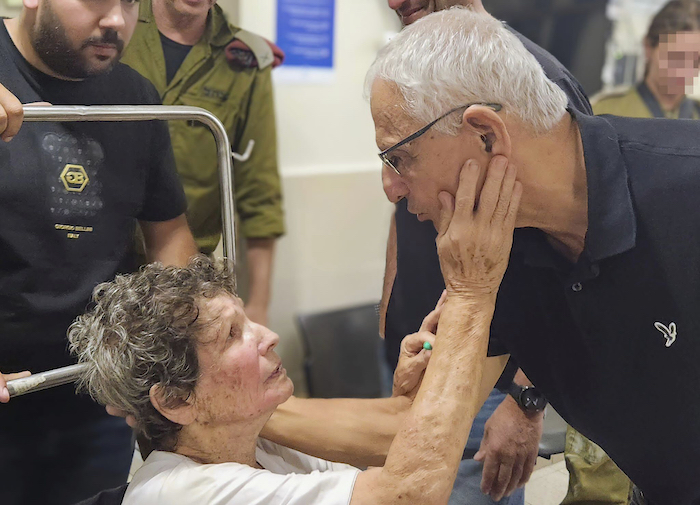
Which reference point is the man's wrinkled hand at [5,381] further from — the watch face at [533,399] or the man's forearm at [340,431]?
the watch face at [533,399]

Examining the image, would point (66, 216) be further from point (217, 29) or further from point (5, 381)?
point (217, 29)

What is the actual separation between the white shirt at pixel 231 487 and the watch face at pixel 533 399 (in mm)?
479

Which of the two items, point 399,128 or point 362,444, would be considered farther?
point 362,444

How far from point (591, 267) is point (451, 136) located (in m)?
0.29

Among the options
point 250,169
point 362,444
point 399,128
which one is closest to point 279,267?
point 250,169

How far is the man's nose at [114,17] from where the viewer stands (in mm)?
998

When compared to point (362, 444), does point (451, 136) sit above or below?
above

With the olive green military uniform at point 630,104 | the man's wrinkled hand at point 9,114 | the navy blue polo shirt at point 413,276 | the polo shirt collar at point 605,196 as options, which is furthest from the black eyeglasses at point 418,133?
the olive green military uniform at point 630,104

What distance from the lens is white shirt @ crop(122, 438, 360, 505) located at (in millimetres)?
895

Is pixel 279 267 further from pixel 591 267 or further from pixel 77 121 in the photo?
pixel 591 267

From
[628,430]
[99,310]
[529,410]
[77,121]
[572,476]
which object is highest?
[77,121]

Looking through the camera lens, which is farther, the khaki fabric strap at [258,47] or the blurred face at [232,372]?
the khaki fabric strap at [258,47]

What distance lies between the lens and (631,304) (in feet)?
3.26

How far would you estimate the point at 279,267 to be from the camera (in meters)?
2.08
